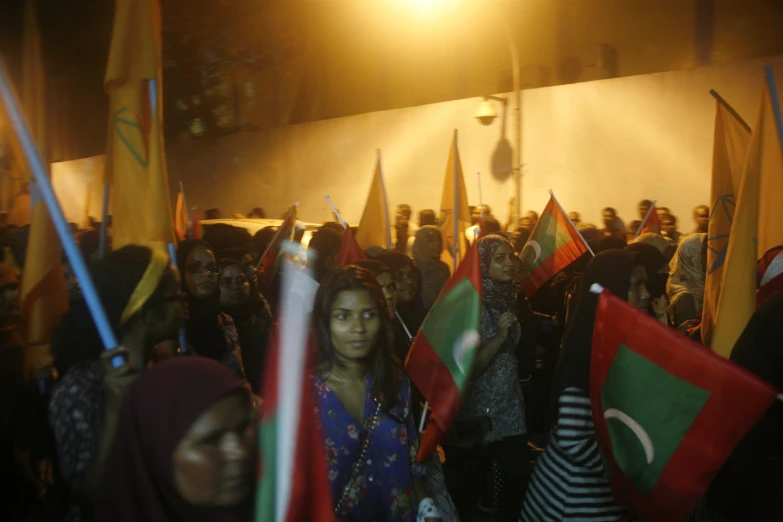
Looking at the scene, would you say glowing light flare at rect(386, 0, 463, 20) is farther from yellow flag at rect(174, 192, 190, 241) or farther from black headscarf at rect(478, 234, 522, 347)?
black headscarf at rect(478, 234, 522, 347)

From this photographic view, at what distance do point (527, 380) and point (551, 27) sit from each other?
11.0m

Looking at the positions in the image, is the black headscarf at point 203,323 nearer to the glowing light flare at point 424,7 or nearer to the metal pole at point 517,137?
the metal pole at point 517,137

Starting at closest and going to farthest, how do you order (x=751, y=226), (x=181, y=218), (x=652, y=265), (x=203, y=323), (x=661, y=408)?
(x=661, y=408) < (x=751, y=226) < (x=652, y=265) < (x=203, y=323) < (x=181, y=218)

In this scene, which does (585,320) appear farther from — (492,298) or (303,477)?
(492,298)

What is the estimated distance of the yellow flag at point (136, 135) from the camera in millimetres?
3883

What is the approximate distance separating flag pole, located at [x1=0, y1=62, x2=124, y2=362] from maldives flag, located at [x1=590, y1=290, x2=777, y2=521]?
5.81ft

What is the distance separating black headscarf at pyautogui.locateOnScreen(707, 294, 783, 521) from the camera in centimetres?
255

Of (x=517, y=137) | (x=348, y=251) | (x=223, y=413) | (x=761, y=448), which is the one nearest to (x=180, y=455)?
(x=223, y=413)

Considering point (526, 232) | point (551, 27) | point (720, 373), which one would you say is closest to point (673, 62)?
point (551, 27)

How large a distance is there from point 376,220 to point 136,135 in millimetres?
3788

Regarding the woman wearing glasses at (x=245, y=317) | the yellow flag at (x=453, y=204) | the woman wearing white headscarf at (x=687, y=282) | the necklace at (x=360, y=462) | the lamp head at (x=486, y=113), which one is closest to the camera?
the necklace at (x=360, y=462)

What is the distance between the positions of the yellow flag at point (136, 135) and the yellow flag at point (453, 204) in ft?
10.4

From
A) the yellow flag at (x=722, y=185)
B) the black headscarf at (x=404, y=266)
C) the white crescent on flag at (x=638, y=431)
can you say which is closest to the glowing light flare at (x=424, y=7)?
the black headscarf at (x=404, y=266)

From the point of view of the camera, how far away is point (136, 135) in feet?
12.8
